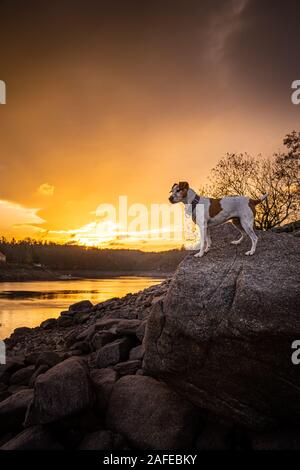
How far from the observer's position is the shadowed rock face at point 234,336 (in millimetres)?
6480

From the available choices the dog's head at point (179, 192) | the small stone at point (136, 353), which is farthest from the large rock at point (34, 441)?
the dog's head at point (179, 192)

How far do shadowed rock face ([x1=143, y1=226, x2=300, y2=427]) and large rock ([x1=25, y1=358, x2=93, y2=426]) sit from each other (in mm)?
1461

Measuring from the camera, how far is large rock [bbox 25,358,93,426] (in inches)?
303

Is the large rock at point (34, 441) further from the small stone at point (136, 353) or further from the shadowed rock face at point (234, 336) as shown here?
the small stone at point (136, 353)

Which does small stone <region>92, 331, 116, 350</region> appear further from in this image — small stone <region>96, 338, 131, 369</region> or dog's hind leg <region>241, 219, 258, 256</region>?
dog's hind leg <region>241, 219, 258, 256</region>

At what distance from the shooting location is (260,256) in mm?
7883

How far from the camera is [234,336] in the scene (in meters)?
6.62

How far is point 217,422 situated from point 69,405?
118 inches

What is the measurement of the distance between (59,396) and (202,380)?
2948mm

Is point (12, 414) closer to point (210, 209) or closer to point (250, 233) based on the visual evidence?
point (210, 209)

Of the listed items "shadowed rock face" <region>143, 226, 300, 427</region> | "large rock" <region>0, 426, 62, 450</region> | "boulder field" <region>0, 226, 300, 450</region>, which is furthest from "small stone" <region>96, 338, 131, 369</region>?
"large rock" <region>0, 426, 62, 450</region>

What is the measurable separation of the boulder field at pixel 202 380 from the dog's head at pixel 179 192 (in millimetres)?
1293
